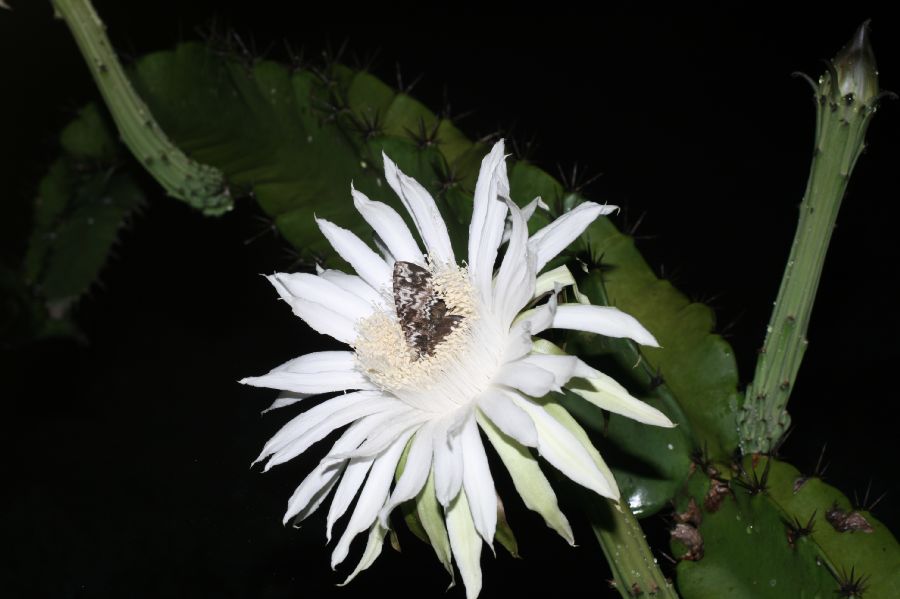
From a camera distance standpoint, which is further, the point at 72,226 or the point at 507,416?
the point at 72,226

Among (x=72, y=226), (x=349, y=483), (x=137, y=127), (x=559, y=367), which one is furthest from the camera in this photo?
(x=72, y=226)

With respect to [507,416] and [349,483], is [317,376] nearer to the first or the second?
[349,483]

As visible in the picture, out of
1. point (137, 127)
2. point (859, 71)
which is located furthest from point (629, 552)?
A: point (137, 127)

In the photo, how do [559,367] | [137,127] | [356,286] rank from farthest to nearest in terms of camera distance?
[137,127] → [356,286] → [559,367]

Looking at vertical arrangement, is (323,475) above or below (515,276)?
below

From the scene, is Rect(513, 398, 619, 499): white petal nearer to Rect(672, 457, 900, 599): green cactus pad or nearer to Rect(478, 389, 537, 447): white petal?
Rect(478, 389, 537, 447): white petal

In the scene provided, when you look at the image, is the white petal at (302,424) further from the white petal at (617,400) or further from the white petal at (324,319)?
the white petal at (617,400)

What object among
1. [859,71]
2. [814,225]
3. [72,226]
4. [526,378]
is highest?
[859,71]
